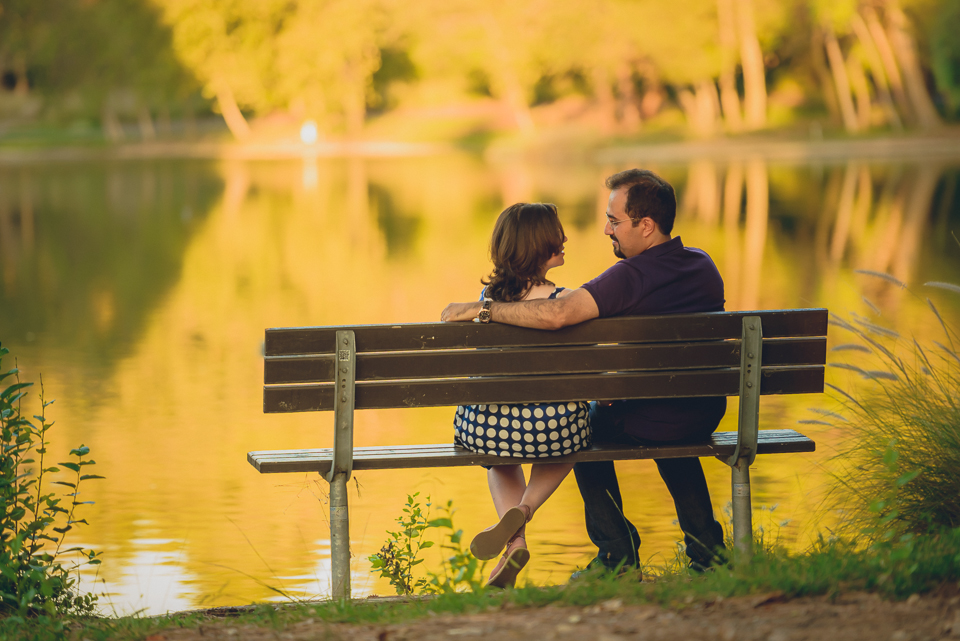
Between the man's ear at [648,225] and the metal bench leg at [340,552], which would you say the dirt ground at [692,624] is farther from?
the man's ear at [648,225]

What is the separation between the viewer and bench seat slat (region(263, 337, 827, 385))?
3967mm

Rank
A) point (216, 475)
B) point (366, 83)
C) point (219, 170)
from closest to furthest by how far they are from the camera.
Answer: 1. point (216, 475)
2. point (219, 170)
3. point (366, 83)

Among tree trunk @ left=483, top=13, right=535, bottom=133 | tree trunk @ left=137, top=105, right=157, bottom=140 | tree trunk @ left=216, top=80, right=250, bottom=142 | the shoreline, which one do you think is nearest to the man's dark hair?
the shoreline

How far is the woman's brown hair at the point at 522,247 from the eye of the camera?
4.18 meters

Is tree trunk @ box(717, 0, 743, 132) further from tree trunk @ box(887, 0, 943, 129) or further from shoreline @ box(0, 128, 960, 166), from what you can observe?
tree trunk @ box(887, 0, 943, 129)

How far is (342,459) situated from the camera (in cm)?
399

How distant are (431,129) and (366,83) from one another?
8.48 m

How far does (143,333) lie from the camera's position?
1162 cm

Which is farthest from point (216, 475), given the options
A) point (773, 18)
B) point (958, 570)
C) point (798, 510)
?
point (773, 18)

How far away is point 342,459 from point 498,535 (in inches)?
22.8

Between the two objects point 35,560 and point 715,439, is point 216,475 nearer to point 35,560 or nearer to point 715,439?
point 35,560

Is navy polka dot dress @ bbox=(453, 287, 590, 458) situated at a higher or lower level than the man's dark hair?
lower

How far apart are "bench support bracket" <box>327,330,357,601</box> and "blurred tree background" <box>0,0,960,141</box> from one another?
164 ft

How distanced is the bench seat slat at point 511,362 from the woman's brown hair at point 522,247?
263 millimetres
